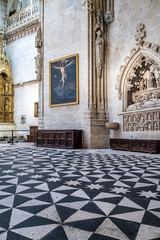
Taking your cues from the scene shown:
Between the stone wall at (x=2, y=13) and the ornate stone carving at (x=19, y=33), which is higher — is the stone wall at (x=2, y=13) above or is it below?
above

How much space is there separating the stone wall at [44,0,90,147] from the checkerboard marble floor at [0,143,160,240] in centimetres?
595

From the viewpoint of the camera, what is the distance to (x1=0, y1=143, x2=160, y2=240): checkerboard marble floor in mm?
1650

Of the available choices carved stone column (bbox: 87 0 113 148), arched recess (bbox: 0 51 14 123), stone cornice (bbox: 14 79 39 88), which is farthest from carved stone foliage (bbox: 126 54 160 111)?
arched recess (bbox: 0 51 14 123)

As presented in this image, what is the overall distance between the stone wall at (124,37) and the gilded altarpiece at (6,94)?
364 inches

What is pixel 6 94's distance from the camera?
15883mm

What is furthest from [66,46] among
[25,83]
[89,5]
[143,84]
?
[25,83]

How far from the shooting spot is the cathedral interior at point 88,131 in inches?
76.1

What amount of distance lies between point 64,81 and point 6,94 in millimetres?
7559

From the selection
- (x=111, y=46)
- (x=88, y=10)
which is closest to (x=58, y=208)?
(x=111, y=46)

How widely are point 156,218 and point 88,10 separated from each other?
9.88 metres

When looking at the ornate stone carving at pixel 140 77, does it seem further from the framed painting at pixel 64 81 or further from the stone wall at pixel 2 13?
the stone wall at pixel 2 13

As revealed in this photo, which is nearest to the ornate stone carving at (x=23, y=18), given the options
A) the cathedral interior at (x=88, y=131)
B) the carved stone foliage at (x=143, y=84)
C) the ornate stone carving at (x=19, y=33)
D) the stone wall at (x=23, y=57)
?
the cathedral interior at (x=88, y=131)

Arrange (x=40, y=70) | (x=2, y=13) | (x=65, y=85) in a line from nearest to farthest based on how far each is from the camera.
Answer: (x=65, y=85), (x=40, y=70), (x=2, y=13)

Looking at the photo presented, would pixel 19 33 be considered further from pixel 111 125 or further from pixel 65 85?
pixel 111 125
